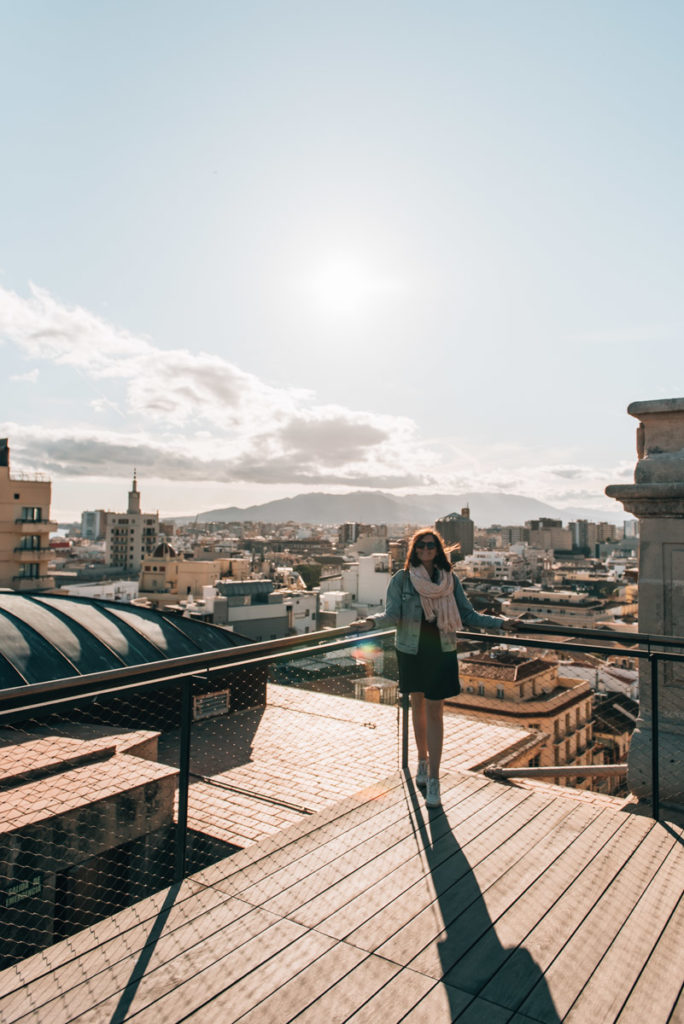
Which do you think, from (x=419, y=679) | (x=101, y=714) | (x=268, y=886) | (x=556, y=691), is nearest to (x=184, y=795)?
(x=268, y=886)

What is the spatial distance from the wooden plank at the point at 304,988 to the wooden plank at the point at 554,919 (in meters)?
0.56

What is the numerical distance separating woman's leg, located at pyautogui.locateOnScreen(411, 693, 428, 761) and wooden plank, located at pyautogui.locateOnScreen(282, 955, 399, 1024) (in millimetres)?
1941

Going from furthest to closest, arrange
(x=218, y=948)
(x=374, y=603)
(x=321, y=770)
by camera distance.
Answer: (x=374, y=603)
(x=321, y=770)
(x=218, y=948)

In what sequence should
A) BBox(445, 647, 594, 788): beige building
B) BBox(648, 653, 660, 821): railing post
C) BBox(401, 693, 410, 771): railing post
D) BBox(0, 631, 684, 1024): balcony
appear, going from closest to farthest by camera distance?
BBox(0, 631, 684, 1024): balcony → BBox(648, 653, 660, 821): railing post → BBox(401, 693, 410, 771): railing post → BBox(445, 647, 594, 788): beige building

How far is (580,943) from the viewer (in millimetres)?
2732

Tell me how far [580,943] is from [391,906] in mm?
839

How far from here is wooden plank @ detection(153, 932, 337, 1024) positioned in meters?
2.31

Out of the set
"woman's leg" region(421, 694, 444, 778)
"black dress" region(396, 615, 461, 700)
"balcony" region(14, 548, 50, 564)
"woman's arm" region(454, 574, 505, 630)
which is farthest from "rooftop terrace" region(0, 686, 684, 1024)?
"balcony" region(14, 548, 50, 564)

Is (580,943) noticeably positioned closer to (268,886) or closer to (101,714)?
(268,886)

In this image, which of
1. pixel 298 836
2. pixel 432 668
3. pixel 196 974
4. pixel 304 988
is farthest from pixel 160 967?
pixel 432 668

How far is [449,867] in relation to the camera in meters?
3.38

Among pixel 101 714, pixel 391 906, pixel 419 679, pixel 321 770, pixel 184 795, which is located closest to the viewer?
pixel 391 906

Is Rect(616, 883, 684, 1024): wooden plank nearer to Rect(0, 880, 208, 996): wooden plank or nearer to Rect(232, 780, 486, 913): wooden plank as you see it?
Rect(232, 780, 486, 913): wooden plank

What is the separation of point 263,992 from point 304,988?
156 mm
